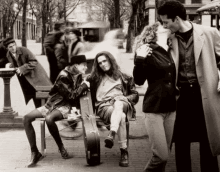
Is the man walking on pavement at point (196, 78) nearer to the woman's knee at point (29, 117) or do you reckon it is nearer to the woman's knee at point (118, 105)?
the woman's knee at point (118, 105)

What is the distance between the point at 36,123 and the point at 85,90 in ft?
8.59

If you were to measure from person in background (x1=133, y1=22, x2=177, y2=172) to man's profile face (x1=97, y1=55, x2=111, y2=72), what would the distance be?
5.89ft

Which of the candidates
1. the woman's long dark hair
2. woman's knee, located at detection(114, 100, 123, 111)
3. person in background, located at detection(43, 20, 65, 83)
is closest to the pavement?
woman's knee, located at detection(114, 100, 123, 111)

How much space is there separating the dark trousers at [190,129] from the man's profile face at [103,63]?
1963 mm

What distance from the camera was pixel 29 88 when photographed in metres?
8.13

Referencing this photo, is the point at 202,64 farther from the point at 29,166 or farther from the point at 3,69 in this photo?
the point at 3,69

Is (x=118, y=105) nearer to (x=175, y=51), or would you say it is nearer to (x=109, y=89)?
(x=109, y=89)

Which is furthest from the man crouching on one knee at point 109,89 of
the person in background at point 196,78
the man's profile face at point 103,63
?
the person in background at point 196,78

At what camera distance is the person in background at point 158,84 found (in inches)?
180

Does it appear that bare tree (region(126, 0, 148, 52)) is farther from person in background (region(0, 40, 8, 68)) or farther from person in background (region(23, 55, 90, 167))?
person in background (region(23, 55, 90, 167))

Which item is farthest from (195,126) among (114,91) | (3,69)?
(3,69)

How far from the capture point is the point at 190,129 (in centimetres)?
465

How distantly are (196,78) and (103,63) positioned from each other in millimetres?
2163

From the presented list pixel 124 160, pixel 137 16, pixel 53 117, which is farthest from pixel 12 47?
pixel 137 16
